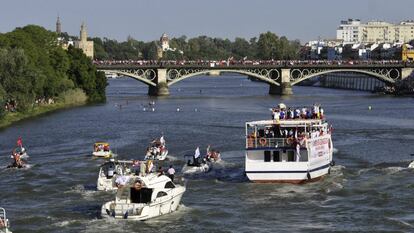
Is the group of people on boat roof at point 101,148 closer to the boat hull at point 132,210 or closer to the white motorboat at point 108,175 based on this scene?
the white motorboat at point 108,175

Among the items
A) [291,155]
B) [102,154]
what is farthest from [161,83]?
[291,155]

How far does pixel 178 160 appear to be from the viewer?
62094 mm

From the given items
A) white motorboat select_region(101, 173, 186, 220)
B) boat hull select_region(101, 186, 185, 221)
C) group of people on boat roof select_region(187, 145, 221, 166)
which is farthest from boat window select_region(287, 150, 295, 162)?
boat hull select_region(101, 186, 185, 221)

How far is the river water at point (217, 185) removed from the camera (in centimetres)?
4094

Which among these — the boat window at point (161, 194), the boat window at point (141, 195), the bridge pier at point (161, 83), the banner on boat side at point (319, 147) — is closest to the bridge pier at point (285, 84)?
the bridge pier at point (161, 83)

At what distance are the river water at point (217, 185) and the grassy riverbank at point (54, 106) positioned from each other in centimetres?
158

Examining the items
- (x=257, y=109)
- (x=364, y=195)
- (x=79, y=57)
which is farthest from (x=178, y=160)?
(x=79, y=57)

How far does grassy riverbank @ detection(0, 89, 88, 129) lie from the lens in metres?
93.4

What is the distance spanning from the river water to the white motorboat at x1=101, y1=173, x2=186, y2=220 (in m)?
0.39

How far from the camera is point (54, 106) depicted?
11631cm

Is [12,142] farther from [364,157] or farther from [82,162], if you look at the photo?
[364,157]

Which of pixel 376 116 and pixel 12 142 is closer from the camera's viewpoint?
pixel 12 142

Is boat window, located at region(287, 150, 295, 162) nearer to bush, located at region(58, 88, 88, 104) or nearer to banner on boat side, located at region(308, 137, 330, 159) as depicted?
banner on boat side, located at region(308, 137, 330, 159)

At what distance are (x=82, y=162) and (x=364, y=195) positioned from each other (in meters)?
21.0
